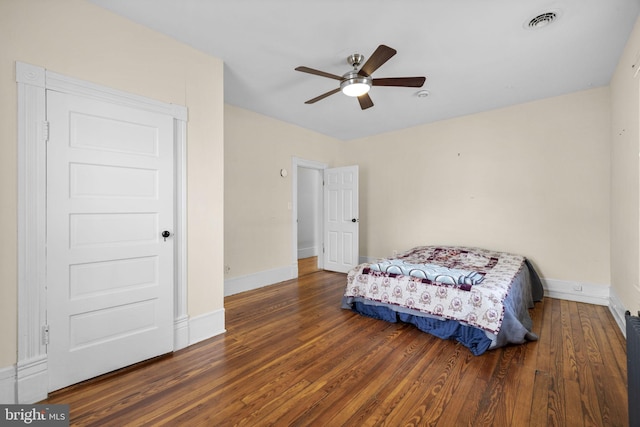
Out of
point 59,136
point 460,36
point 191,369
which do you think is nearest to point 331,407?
point 191,369

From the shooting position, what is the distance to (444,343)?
2492 millimetres

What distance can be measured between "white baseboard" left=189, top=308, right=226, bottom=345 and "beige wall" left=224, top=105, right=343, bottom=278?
122 centimetres

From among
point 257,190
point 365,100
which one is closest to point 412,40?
Result: point 365,100

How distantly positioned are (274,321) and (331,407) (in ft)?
4.62

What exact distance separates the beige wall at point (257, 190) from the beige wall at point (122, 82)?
4.10ft

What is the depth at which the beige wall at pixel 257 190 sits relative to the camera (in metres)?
3.97

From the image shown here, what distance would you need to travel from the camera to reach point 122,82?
6.93ft

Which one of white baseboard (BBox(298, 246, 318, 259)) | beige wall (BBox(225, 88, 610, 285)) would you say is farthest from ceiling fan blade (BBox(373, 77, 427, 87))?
white baseboard (BBox(298, 246, 318, 259))

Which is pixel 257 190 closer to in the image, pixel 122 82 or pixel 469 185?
pixel 122 82

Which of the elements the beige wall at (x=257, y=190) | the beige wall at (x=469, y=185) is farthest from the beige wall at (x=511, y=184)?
the beige wall at (x=257, y=190)

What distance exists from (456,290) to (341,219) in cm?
287

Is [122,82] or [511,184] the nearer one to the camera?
[122,82]

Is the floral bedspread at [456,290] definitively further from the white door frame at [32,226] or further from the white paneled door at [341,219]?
the white door frame at [32,226]

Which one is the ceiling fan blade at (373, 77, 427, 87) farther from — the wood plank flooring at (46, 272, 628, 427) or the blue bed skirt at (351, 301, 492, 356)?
the wood plank flooring at (46, 272, 628, 427)
